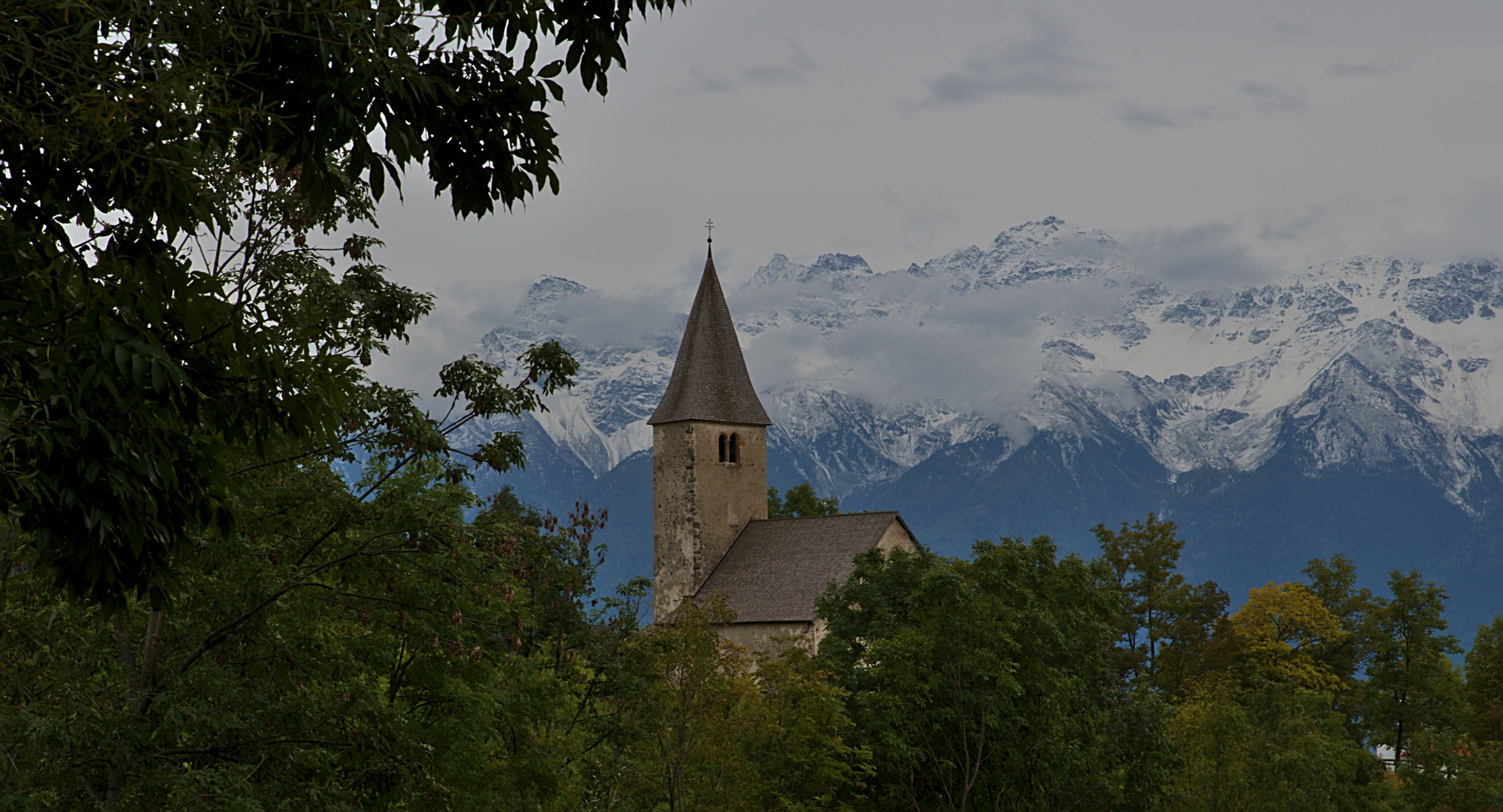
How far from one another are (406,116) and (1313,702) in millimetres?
51737

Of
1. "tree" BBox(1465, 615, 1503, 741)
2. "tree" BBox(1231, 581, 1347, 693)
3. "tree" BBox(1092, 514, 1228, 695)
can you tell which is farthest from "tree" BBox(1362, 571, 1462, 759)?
"tree" BBox(1092, 514, 1228, 695)

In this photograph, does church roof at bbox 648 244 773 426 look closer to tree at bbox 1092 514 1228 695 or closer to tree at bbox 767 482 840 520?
tree at bbox 767 482 840 520

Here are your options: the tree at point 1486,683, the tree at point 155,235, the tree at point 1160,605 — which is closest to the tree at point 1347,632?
the tree at point 1486,683

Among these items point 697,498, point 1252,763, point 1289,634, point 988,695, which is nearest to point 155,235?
point 988,695

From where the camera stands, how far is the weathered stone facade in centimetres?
5459

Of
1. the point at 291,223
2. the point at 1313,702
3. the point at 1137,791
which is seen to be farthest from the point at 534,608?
the point at 1313,702

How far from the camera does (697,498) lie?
180 ft

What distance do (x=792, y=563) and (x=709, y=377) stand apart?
992 cm

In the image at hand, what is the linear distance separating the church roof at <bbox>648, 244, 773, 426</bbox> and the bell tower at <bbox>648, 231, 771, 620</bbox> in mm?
29

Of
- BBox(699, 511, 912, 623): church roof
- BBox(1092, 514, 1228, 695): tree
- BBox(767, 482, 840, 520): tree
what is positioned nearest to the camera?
BBox(699, 511, 912, 623): church roof

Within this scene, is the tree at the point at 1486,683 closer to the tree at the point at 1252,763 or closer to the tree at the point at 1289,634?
the tree at the point at 1289,634

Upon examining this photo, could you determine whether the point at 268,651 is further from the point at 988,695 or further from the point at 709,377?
the point at 709,377

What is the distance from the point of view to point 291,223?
573 inches

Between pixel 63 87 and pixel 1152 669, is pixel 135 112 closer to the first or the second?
pixel 63 87
